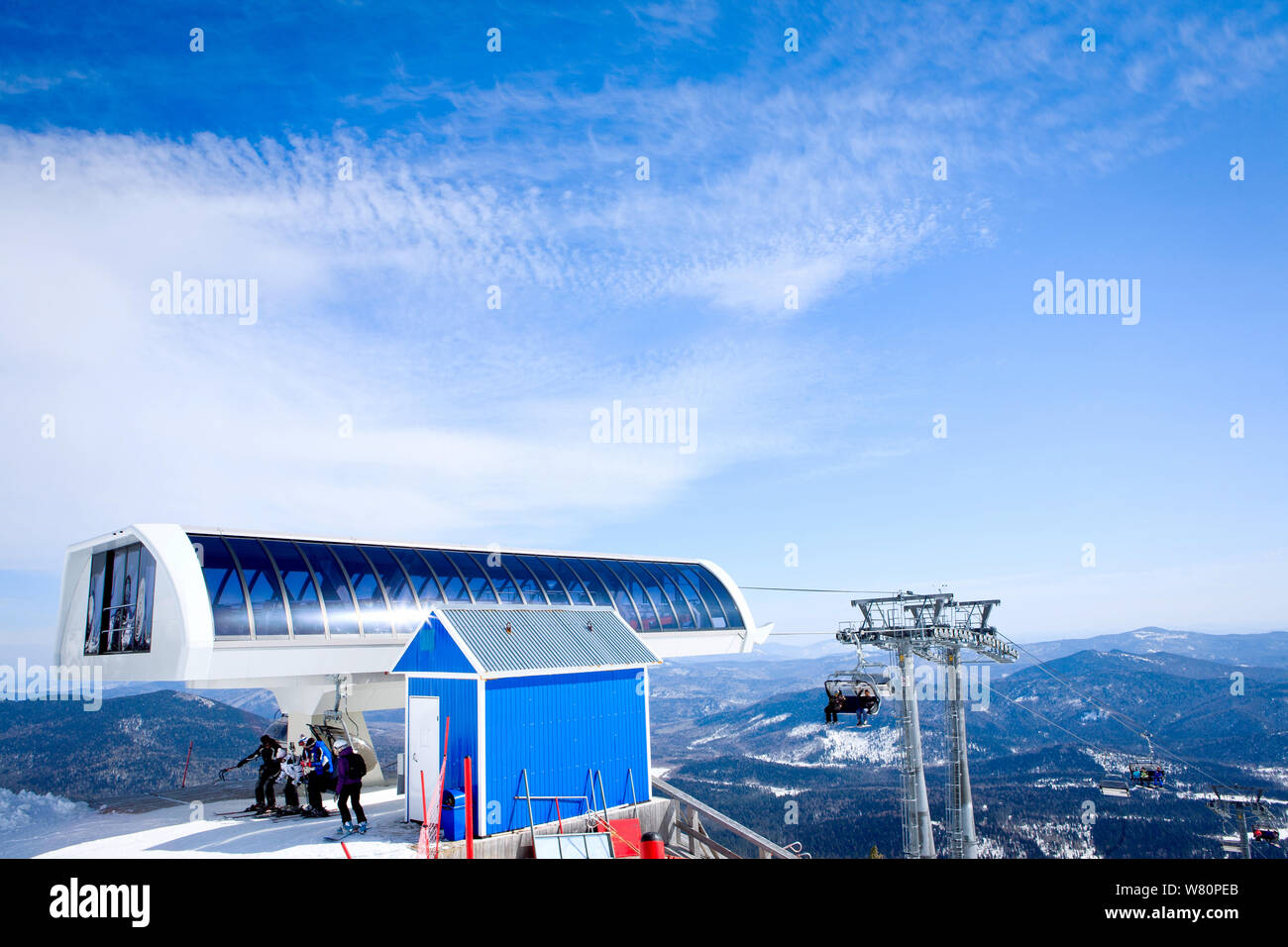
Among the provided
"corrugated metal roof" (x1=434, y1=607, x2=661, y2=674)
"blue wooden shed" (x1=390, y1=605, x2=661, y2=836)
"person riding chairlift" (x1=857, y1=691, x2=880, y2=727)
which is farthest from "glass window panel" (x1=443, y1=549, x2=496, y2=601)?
"person riding chairlift" (x1=857, y1=691, x2=880, y2=727)

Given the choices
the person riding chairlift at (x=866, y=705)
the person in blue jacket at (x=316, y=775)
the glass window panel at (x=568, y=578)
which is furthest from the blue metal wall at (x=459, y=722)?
the person riding chairlift at (x=866, y=705)

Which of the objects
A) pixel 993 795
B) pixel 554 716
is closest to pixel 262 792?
pixel 554 716

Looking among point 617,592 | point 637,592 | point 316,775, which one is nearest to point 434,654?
point 316,775

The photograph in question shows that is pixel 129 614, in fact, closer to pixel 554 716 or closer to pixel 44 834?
pixel 44 834

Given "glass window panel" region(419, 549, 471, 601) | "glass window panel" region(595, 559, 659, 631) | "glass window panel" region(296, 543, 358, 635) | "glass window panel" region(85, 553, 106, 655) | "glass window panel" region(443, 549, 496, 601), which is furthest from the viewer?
"glass window panel" region(595, 559, 659, 631)

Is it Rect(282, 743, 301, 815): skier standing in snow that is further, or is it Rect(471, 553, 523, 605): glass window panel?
Rect(471, 553, 523, 605): glass window panel

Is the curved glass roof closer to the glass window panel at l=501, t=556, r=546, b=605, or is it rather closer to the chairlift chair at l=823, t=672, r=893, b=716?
the glass window panel at l=501, t=556, r=546, b=605
